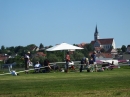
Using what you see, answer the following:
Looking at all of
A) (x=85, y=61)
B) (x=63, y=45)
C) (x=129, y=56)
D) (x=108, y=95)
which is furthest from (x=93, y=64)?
(x=129, y=56)

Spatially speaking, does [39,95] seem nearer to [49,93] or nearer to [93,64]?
[49,93]

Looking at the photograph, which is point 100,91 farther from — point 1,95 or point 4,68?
point 4,68

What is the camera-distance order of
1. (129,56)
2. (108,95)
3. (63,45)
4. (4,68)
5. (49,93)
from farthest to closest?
(129,56) < (4,68) < (63,45) < (49,93) < (108,95)

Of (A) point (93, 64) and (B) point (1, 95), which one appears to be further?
(A) point (93, 64)

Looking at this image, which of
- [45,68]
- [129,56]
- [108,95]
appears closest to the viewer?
[108,95]

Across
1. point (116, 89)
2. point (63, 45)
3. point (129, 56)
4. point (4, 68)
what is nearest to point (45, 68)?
point (63, 45)

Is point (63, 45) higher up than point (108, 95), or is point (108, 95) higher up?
point (63, 45)

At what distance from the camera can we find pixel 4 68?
4041cm

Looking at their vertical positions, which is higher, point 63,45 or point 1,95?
point 63,45

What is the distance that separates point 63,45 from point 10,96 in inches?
1005

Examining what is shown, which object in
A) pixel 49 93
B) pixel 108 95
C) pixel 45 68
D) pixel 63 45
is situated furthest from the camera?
pixel 63 45

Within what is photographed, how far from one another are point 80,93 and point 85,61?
64.4 ft

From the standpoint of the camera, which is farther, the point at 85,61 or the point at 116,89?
the point at 85,61

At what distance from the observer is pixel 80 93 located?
34.2 ft
